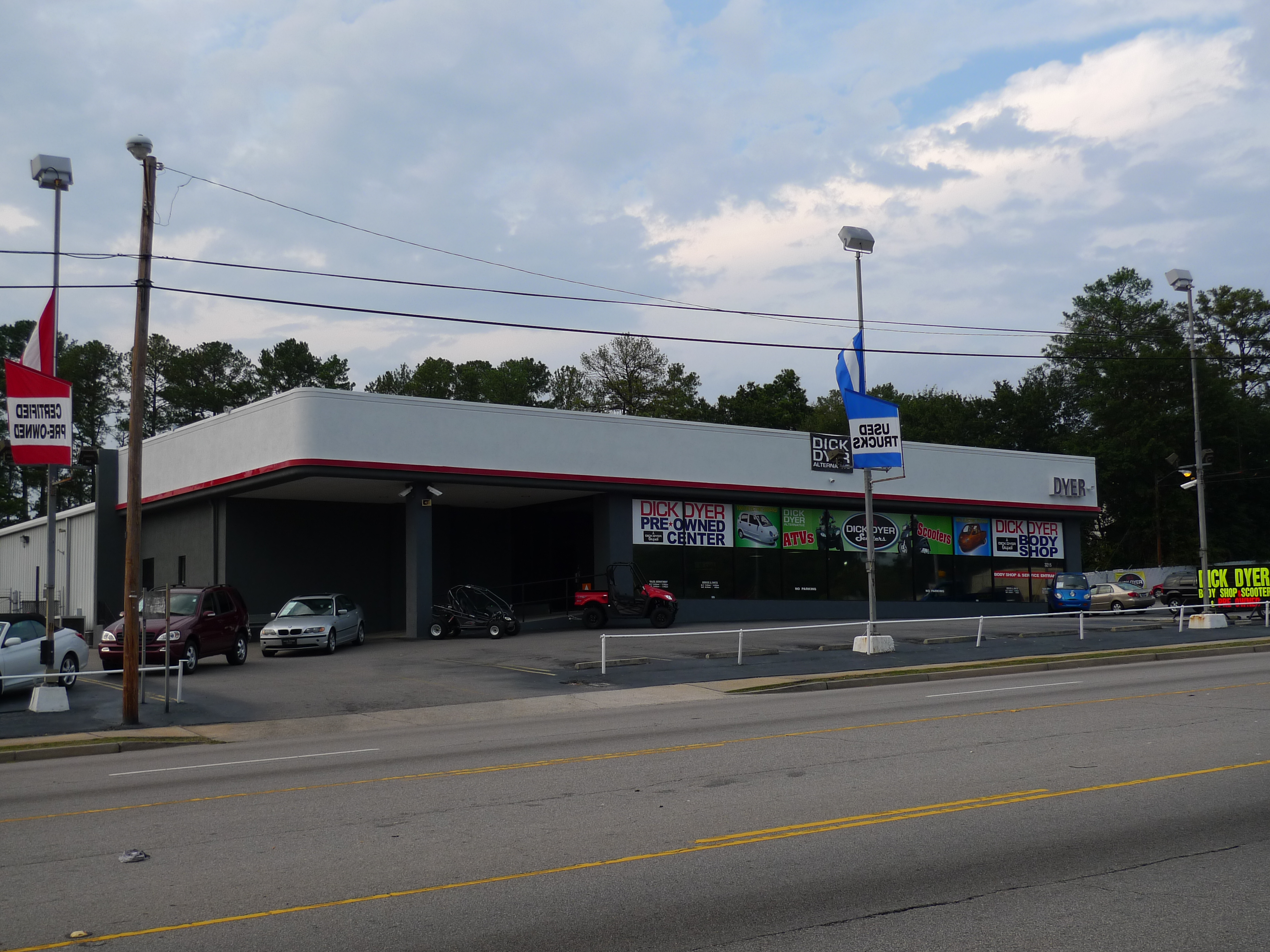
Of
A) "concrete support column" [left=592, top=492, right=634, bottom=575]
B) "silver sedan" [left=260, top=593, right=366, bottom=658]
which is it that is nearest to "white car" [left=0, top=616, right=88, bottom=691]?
"silver sedan" [left=260, top=593, right=366, bottom=658]

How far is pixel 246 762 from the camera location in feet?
44.8

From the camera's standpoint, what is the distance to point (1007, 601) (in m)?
45.6

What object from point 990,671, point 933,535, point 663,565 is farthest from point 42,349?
point 933,535

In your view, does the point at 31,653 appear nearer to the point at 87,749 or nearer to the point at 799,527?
the point at 87,749

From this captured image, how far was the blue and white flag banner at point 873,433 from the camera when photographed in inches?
1003

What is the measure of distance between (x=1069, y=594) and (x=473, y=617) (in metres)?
24.2

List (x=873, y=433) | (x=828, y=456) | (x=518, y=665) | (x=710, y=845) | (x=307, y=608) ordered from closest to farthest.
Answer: (x=710, y=845) < (x=518, y=665) < (x=873, y=433) < (x=307, y=608) < (x=828, y=456)

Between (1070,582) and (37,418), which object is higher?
(37,418)

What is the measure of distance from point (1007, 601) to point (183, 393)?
57351mm

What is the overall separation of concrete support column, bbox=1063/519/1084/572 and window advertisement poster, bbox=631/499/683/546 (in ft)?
63.8

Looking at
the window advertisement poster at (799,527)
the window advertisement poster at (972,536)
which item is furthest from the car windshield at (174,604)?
the window advertisement poster at (972,536)

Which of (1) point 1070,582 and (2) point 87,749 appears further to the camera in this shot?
(1) point 1070,582

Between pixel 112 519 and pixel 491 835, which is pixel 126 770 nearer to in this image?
pixel 491 835

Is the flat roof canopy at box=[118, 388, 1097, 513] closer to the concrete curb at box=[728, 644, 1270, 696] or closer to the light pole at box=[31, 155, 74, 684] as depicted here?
the light pole at box=[31, 155, 74, 684]
